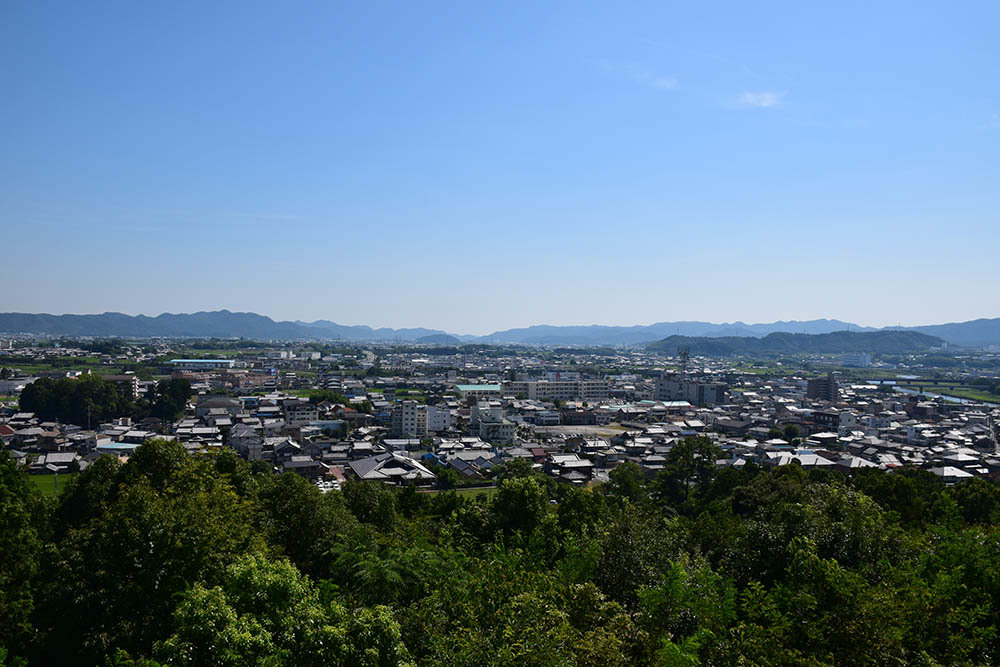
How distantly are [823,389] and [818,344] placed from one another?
78.0m

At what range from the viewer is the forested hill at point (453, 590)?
4.49 m

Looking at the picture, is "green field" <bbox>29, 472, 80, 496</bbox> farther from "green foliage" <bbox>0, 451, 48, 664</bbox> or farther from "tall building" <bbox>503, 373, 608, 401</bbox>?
"tall building" <bbox>503, 373, 608, 401</bbox>

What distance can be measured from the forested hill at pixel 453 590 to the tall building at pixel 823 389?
44.2 m

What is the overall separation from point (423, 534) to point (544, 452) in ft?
58.4

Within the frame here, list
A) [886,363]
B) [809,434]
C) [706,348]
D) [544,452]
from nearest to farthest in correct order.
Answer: [544,452], [809,434], [886,363], [706,348]

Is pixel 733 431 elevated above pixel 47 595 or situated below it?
below

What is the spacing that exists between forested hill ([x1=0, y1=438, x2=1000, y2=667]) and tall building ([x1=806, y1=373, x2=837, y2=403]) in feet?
145

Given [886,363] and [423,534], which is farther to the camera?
[886,363]

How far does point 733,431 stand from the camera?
34312mm

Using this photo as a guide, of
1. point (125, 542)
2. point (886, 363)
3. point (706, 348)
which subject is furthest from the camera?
point (706, 348)

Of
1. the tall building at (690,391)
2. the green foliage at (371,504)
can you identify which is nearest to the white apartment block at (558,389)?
the tall building at (690,391)

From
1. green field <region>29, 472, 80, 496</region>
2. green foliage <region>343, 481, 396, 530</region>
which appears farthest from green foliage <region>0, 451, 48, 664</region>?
green field <region>29, 472, 80, 496</region>

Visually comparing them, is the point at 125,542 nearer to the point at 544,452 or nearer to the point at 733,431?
the point at 544,452

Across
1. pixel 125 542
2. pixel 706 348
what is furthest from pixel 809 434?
pixel 706 348
